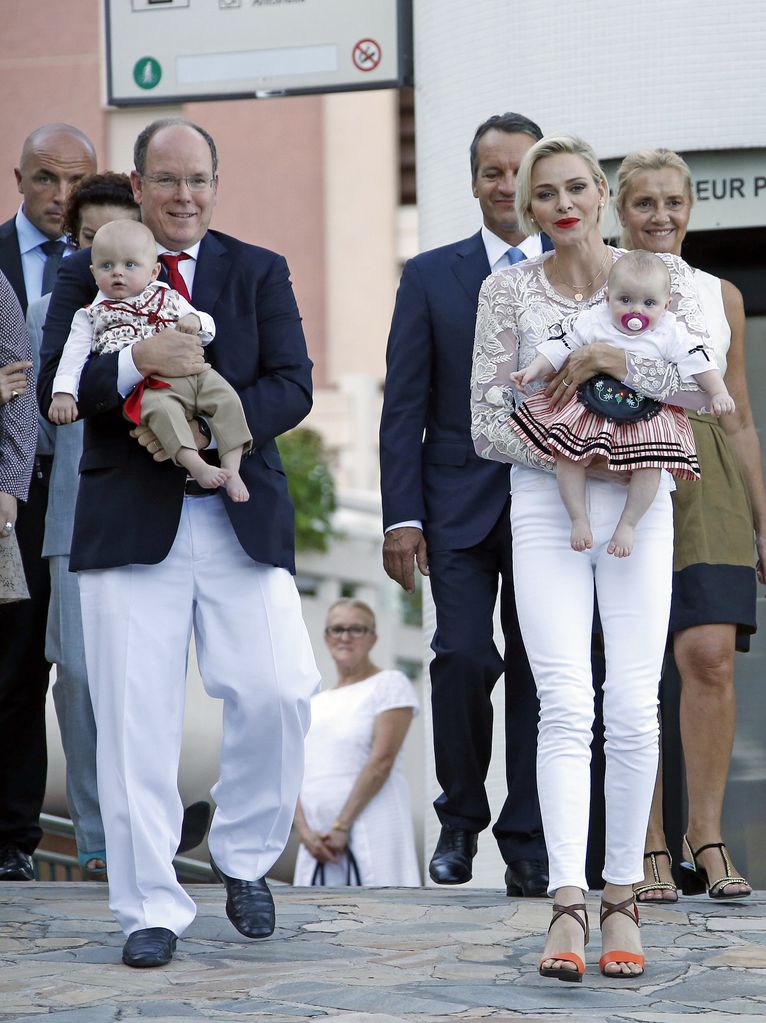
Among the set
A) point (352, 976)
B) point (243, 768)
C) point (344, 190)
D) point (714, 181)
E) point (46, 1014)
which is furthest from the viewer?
point (344, 190)

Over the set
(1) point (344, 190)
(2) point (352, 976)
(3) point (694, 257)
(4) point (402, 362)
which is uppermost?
(1) point (344, 190)

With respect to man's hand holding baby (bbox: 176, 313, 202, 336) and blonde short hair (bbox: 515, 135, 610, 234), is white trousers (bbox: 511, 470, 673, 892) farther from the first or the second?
man's hand holding baby (bbox: 176, 313, 202, 336)

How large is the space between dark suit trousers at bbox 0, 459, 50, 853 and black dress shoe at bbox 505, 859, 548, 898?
1605 mm

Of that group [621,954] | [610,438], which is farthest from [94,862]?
[610,438]

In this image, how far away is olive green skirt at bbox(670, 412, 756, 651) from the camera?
18.8 feet

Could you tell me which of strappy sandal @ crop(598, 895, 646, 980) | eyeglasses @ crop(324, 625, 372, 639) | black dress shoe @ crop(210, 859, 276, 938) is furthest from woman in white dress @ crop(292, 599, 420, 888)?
strappy sandal @ crop(598, 895, 646, 980)

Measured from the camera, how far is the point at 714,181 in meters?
7.35

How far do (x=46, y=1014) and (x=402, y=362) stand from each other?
241cm

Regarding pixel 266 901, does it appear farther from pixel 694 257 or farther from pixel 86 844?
pixel 694 257

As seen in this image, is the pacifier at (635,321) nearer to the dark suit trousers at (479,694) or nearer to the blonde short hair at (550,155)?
the blonde short hair at (550,155)

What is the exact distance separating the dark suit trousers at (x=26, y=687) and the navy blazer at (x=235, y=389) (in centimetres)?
139

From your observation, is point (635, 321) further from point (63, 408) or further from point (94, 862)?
point (94, 862)

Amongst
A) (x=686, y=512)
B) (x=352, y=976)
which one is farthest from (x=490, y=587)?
(x=352, y=976)

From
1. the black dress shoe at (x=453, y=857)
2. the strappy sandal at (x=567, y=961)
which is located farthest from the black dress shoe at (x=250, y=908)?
the strappy sandal at (x=567, y=961)
